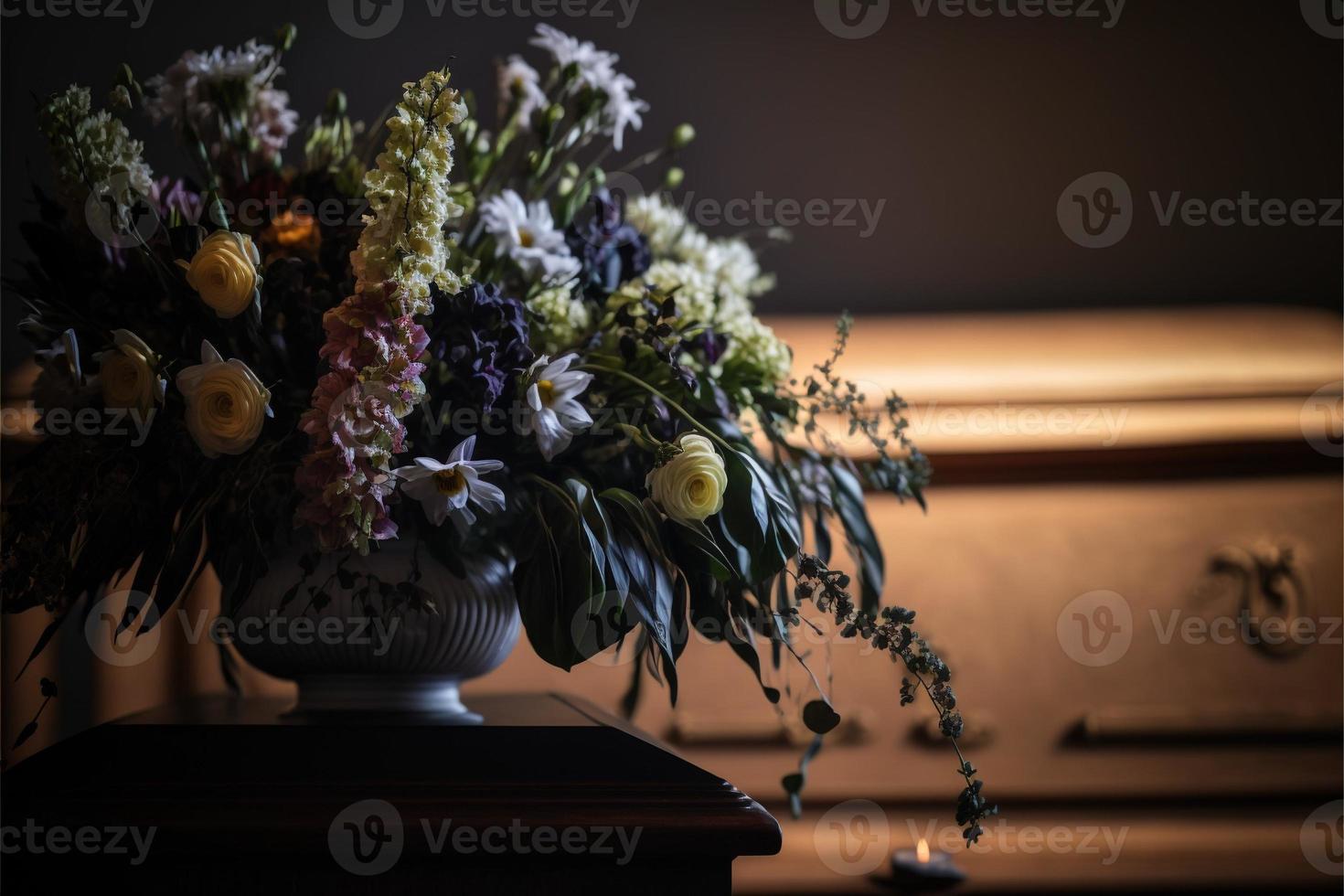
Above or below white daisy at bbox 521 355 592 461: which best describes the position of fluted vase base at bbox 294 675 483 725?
below

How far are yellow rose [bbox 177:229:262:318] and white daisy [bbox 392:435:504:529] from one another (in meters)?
0.15

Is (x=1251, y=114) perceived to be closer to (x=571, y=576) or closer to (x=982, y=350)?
(x=982, y=350)

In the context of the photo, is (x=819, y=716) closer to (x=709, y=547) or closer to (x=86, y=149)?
(x=709, y=547)

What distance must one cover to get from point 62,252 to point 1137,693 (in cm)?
136

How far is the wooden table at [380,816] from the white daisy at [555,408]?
0.19m

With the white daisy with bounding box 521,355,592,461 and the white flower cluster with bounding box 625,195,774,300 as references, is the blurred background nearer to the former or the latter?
the white flower cluster with bounding box 625,195,774,300

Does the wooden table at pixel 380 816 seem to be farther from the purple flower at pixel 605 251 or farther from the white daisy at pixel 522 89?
the white daisy at pixel 522 89

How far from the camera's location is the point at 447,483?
2.22 feet

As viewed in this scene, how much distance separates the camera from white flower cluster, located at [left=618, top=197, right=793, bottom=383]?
93 cm

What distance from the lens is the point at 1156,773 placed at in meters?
1.43

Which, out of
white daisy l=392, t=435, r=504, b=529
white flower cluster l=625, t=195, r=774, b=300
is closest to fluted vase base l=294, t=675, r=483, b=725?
white daisy l=392, t=435, r=504, b=529

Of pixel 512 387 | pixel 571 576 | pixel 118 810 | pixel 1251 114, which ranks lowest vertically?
pixel 118 810

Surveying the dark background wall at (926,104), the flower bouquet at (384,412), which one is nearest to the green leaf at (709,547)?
the flower bouquet at (384,412)

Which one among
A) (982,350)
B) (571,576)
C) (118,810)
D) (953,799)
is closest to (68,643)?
(118,810)
